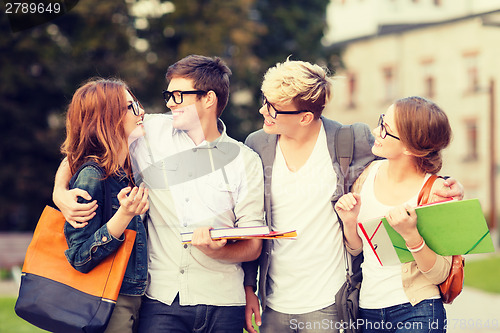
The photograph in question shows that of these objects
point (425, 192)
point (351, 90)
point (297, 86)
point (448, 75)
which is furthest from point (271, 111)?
point (351, 90)

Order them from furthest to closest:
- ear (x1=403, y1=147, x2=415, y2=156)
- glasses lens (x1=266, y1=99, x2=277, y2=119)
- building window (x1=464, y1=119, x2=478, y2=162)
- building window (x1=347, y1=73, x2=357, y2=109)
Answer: building window (x1=347, y1=73, x2=357, y2=109) → building window (x1=464, y1=119, x2=478, y2=162) → glasses lens (x1=266, y1=99, x2=277, y2=119) → ear (x1=403, y1=147, x2=415, y2=156)

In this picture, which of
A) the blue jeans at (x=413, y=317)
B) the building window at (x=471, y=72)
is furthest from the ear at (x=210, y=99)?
the building window at (x=471, y=72)

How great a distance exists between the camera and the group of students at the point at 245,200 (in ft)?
10.5

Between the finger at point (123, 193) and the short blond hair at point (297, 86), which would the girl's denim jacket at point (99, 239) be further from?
the short blond hair at point (297, 86)

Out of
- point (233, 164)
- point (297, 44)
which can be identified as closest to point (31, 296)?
point (233, 164)

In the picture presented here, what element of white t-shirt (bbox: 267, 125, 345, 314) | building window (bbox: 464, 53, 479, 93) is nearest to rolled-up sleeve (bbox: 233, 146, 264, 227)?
white t-shirt (bbox: 267, 125, 345, 314)

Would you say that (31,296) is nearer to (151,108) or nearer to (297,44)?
(151,108)

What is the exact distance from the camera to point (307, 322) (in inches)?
135

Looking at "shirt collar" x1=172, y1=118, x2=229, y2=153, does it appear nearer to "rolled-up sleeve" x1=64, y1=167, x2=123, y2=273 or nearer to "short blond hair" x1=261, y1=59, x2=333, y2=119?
"short blond hair" x1=261, y1=59, x2=333, y2=119

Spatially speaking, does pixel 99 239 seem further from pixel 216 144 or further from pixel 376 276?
pixel 376 276

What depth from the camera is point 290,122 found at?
3.54 metres

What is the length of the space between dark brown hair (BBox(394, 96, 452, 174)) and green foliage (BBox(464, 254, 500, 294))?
926cm

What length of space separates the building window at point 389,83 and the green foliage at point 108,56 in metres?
17.5

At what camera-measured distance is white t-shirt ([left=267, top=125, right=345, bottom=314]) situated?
3457mm
